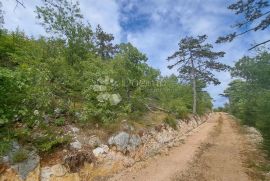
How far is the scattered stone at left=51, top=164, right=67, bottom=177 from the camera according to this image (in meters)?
8.30

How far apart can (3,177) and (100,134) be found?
4.41m

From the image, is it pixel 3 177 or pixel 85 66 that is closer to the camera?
pixel 3 177

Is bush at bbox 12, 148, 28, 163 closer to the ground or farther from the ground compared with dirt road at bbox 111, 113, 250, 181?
farther from the ground

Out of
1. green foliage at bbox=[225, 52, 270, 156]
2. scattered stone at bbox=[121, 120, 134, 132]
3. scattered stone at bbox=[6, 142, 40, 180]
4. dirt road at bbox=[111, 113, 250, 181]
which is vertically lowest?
dirt road at bbox=[111, 113, 250, 181]

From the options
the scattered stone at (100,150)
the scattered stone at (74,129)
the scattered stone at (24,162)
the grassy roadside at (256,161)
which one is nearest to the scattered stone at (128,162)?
the scattered stone at (100,150)

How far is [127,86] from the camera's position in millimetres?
14398

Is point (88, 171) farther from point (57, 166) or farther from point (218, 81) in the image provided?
point (218, 81)

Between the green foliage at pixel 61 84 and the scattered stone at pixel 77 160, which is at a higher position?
the green foliage at pixel 61 84

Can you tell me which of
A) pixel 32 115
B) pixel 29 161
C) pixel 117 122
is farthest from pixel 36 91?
pixel 117 122

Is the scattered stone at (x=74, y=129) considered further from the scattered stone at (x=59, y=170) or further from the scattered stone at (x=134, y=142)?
the scattered stone at (x=134, y=142)

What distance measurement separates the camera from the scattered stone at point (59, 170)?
830 centimetres

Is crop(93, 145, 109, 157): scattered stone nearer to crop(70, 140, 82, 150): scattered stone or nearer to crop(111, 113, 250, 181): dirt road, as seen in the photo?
crop(70, 140, 82, 150): scattered stone

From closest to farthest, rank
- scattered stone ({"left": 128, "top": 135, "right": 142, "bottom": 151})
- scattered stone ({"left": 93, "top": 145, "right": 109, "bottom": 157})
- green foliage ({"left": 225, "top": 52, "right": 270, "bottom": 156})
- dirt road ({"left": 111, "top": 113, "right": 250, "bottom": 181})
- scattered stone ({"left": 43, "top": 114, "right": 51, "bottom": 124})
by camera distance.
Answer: dirt road ({"left": 111, "top": 113, "right": 250, "bottom": 181}) < scattered stone ({"left": 93, "top": 145, "right": 109, "bottom": 157}) < scattered stone ({"left": 43, "top": 114, "right": 51, "bottom": 124}) < scattered stone ({"left": 128, "top": 135, "right": 142, "bottom": 151}) < green foliage ({"left": 225, "top": 52, "right": 270, "bottom": 156})

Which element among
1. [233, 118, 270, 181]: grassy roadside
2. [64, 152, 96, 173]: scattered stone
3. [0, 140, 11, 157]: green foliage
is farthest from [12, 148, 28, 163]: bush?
[233, 118, 270, 181]: grassy roadside
